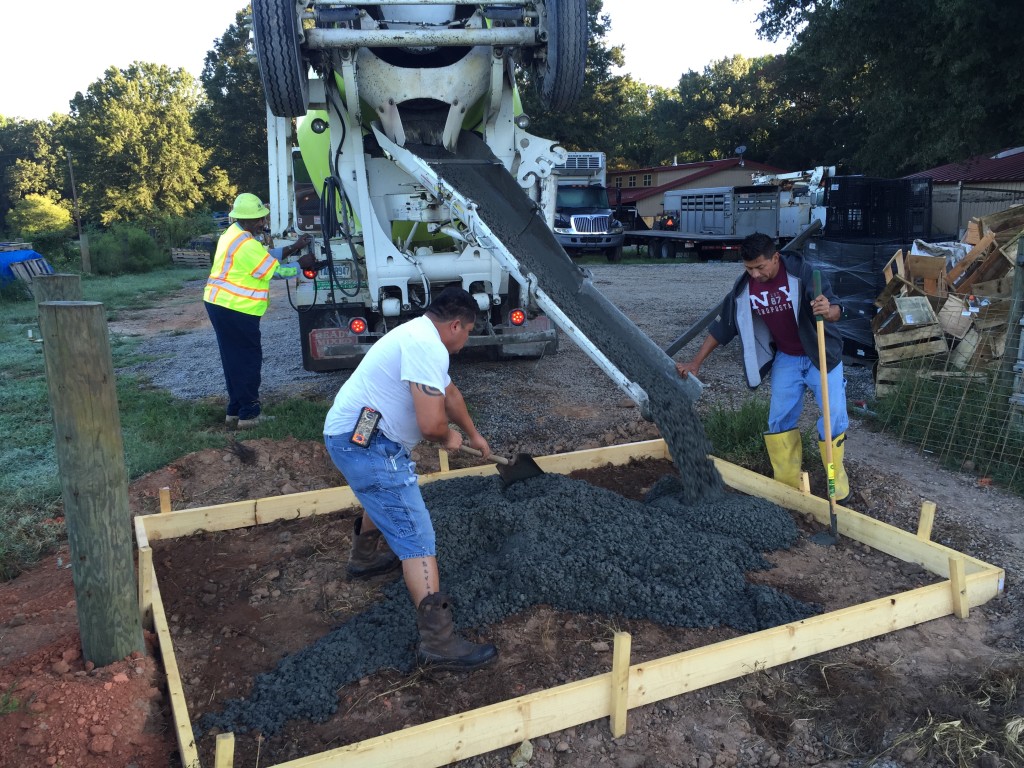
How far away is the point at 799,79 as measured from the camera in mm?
37031

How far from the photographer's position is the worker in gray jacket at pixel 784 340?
177 inches

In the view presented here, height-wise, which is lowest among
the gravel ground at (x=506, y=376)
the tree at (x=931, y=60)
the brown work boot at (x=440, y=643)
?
the brown work boot at (x=440, y=643)

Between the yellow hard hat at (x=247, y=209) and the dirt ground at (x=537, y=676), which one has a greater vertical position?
the yellow hard hat at (x=247, y=209)

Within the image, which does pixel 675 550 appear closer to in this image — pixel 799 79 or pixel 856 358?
pixel 856 358

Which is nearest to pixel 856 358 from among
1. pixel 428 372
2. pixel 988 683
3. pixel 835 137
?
pixel 988 683

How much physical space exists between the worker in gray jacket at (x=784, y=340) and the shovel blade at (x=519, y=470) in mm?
1116

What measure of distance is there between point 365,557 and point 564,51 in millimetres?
3816

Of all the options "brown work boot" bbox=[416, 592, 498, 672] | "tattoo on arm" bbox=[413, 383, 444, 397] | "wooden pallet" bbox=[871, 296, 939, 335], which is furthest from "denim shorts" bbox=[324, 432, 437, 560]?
"wooden pallet" bbox=[871, 296, 939, 335]

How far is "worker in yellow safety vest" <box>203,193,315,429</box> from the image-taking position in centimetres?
609

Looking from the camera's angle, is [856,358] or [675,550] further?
[856,358]

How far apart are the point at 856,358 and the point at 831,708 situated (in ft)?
19.7

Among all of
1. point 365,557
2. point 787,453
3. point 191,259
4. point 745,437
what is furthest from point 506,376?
point 191,259

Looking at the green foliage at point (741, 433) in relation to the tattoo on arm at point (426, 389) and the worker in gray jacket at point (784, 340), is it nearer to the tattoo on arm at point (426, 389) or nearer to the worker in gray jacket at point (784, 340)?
the worker in gray jacket at point (784, 340)

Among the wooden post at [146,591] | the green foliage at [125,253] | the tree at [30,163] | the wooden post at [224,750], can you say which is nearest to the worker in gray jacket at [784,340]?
the wooden post at [146,591]
